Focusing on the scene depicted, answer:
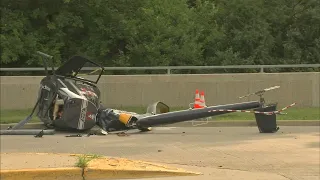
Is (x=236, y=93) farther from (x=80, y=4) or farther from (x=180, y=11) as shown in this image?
(x=80, y=4)

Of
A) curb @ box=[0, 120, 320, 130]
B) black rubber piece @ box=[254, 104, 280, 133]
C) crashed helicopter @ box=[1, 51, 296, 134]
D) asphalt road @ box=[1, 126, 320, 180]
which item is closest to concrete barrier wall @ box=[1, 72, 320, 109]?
curb @ box=[0, 120, 320, 130]

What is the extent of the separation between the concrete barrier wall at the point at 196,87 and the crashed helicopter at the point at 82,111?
446 cm

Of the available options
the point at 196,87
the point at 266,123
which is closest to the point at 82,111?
the point at 266,123

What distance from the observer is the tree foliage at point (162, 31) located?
23297mm

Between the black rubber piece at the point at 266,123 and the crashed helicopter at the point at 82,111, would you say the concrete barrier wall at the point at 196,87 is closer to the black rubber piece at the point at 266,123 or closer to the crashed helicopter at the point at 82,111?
the crashed helicopter at the point at 82,111

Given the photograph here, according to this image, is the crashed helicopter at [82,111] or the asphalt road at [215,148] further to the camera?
the crashed helicopter at [82,111]

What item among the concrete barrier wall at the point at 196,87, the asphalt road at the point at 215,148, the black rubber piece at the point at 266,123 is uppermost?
the concrete barrier wall at the point at 196,87

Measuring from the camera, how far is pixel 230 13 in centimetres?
2511

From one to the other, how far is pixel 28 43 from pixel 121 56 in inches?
148

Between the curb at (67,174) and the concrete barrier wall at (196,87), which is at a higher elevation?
the concrete barrier wall at (196,87)

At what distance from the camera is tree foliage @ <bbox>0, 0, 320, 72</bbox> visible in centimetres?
2330

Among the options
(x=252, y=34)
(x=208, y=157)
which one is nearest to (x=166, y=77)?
(x=252, y=34)

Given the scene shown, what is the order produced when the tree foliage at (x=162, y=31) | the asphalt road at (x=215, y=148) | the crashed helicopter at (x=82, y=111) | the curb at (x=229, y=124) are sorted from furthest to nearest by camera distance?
the tree foliage at (x=162, y=31)
the curb at (x=229, y=124)
the crashed helicopter at (x=82, y=111)
the asphalt road at (x=215, y=148)

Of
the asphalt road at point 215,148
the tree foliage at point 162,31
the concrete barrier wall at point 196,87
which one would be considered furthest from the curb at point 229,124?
the tree foliage at point 162,31
